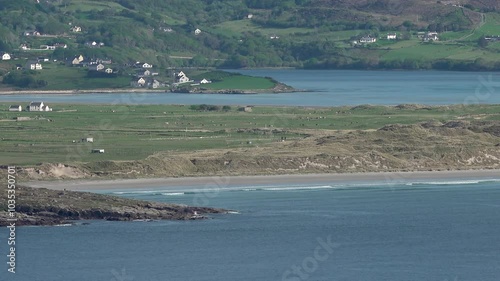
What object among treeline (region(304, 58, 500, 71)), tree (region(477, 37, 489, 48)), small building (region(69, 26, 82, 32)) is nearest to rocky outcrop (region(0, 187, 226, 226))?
treeline (region(304, 58, 500, 71))

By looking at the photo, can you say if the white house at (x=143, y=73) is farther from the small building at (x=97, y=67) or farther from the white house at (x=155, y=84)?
the small building at (x=97, y=67)

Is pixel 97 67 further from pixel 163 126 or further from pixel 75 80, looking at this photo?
pixel 163 126

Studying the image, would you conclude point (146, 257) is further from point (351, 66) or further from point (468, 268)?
point (351, 66)

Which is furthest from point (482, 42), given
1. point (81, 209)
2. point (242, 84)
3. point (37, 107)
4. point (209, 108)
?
point (81, 209)

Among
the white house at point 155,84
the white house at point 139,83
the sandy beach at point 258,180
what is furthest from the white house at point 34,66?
the sandy beach at point 258,180

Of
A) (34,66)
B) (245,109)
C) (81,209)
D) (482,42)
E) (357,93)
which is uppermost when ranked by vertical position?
(81,209)

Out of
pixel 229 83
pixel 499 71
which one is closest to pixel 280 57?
pixel 499 71
